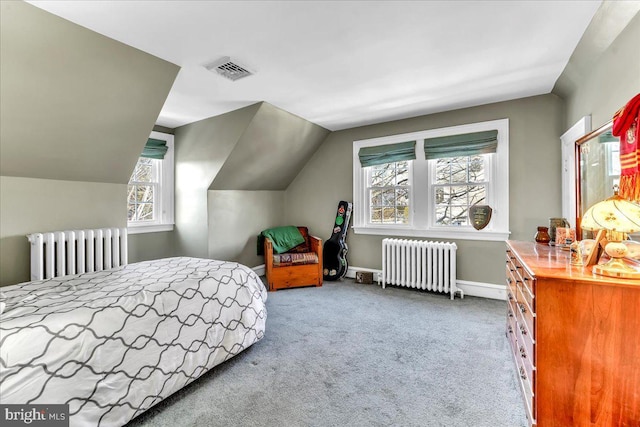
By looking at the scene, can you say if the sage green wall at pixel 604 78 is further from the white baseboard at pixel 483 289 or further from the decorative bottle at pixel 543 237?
the white baseboard at pixel 483 289

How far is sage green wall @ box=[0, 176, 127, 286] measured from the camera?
237cm

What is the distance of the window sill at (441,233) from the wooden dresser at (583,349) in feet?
6.62

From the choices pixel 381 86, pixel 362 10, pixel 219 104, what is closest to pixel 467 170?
pixel 381 86

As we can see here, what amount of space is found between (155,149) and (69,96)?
1779 mm

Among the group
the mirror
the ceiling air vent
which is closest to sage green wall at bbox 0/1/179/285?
the ceiling air vent

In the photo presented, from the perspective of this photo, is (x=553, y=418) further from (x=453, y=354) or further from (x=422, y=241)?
(x=422, y=241)

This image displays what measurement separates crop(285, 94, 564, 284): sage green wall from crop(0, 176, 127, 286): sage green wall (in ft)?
10.2

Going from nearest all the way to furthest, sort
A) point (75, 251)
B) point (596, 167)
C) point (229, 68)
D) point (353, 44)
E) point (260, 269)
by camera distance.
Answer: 1. point (596, 167)
2. point (353, 44)
3. point (229, 68)
4. point (75, 251)
5. point (260, 269)

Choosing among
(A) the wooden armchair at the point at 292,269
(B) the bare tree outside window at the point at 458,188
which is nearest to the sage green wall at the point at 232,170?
(A) the wooden armchair at the point at 292,269

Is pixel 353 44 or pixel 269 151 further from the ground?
Result: pixel 353 44

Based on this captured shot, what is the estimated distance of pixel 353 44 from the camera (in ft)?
6.81

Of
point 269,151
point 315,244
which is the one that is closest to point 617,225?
point 315,244

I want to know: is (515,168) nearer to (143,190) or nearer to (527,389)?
(527,389)

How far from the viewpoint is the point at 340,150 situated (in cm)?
445
